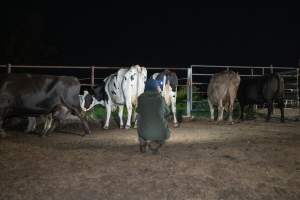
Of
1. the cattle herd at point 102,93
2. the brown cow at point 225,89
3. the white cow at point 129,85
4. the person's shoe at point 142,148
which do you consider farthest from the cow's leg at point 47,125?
the brown cow at point 225,89

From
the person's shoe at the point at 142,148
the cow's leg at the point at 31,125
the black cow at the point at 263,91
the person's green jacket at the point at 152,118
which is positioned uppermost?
the black cow at the point at 263,91

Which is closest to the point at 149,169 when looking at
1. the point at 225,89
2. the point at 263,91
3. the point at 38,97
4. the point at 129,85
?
the point at 38,97

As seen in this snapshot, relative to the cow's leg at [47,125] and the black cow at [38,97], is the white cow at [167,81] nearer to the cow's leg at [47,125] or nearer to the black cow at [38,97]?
the black cow at [38,97]

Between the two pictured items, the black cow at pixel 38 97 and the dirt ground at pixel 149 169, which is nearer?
the dirt ground at pixel 149 169

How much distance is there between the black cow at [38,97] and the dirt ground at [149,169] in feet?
3.19

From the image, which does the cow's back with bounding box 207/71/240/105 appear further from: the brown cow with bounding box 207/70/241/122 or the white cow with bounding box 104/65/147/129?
the white cow with bounding box 104/65/147/129

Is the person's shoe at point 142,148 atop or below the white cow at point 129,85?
below

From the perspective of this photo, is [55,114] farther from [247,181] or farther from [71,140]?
[247,181]

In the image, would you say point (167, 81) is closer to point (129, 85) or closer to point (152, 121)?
point (129, 85)

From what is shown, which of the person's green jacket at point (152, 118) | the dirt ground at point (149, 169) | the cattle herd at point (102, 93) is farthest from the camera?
the cattle herd at point (102, 93)

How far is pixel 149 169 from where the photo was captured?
25.3ft

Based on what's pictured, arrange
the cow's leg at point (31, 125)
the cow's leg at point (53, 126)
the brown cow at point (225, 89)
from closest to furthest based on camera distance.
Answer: the cow's leg at point (53, 126) → the cow's leg at point (31, 125) → the brown cow at point (225, 89)

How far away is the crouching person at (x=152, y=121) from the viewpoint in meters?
9.38

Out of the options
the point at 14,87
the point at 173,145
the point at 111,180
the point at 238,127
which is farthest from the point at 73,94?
the point at 111,180
